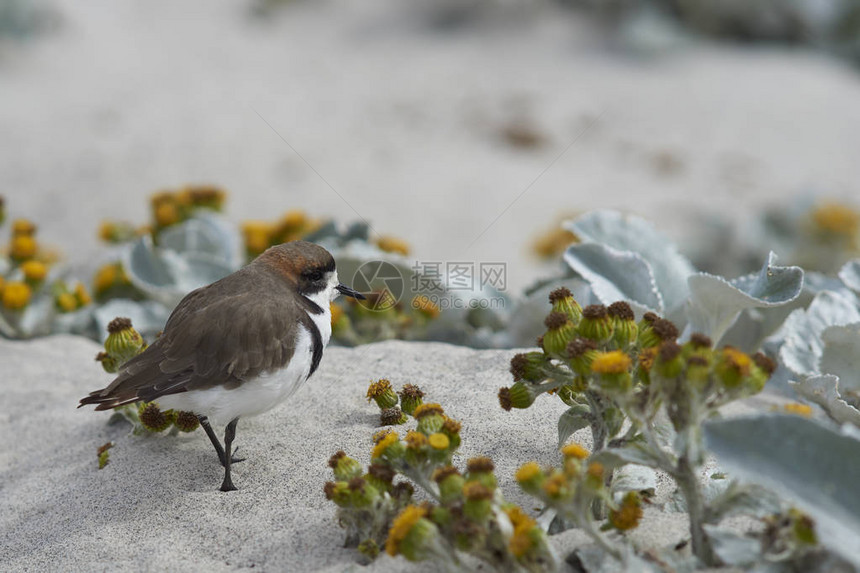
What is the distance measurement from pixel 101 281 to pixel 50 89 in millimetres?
3835

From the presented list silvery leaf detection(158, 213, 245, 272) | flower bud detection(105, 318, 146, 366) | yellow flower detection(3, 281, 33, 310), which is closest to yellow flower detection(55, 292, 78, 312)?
yellow flower detection(3, 281, 33, 310)

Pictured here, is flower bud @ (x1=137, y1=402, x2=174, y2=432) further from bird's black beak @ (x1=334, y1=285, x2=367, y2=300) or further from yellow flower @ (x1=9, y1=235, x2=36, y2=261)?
yellow flower @ (x1=9, y1=235, x2=36, y2=261)

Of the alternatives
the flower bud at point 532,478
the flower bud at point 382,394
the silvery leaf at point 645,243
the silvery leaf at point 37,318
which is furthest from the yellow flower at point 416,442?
the silvery leaf at point 37,318

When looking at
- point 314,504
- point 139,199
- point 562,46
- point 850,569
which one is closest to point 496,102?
point 562,46

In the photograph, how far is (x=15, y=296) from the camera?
3805mm

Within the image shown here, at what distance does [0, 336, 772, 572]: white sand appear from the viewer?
223 centimetres

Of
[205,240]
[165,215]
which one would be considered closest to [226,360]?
[205,240]

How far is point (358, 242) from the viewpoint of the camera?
3.91 meters

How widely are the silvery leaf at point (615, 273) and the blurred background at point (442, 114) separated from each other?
1650 millimetres

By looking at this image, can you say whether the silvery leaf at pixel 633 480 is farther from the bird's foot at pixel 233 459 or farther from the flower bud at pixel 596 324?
the bird's foot at pixel 233 459

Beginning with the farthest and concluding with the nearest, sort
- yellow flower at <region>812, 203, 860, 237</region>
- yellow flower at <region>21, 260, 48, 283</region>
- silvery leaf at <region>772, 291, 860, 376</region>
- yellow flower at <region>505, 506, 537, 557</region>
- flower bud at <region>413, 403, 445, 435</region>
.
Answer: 1. yellow flower at <region>812, 203, 860, 237</region>
2. yellow flower at <region>21, 260, 48, 283</region>
3. silvery leaf at <region>772, 291, 860, 376</region>
4. flower bud at <region>413, 403, 445, 435</region>
5. yellow flower at <region>505, 506, 537, 557</region>

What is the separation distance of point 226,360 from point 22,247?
2.12 metres

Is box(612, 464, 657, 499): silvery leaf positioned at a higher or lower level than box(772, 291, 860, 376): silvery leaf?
higher

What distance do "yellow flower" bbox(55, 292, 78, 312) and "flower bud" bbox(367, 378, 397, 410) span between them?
6.80 ft
